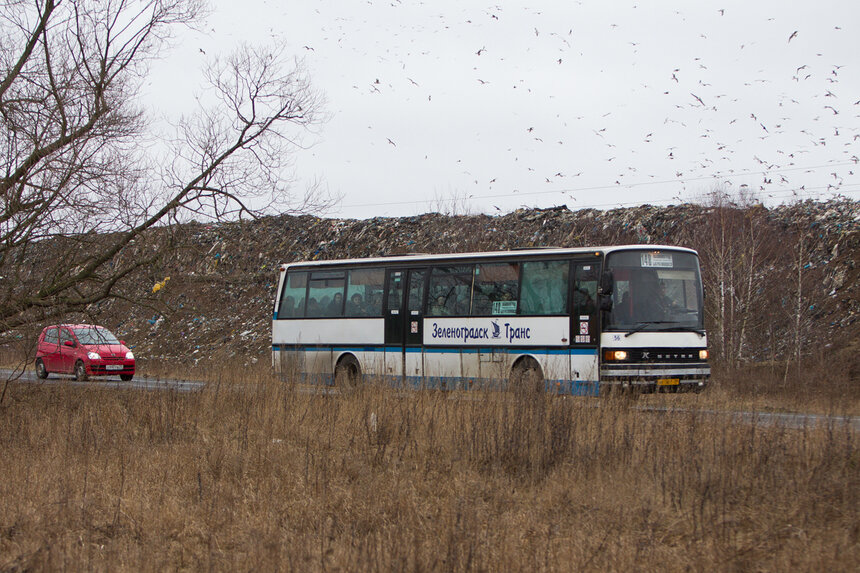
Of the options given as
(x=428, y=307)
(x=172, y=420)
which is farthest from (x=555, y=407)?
(x=428, y=307)

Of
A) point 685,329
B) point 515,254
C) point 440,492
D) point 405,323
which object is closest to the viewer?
point 440,492

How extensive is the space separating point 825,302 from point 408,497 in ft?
69.7

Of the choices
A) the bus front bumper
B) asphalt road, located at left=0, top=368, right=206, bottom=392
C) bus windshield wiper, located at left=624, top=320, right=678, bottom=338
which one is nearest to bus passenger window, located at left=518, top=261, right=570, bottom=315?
bus windshield wiper, located at left=624, top=320, right=678, bottom=338

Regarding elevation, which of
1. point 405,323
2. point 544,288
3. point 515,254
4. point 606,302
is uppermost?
point 515,254

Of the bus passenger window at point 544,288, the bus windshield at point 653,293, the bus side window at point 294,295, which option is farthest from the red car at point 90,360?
the bus windshield at point 653,293

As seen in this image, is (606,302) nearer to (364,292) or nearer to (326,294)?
(364,292)

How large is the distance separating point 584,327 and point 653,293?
1.36m

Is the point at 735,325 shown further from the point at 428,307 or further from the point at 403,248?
the point at 403,248

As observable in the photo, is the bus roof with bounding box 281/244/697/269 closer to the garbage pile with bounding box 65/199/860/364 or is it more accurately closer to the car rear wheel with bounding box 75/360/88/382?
the garbage pile with bounding box 65/199/860/364

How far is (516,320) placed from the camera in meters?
17.0

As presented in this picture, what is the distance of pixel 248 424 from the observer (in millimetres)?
12094

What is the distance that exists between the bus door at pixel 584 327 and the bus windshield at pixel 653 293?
1.05 feet

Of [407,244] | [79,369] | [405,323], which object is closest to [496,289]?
[405,323]

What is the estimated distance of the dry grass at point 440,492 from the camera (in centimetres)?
655
